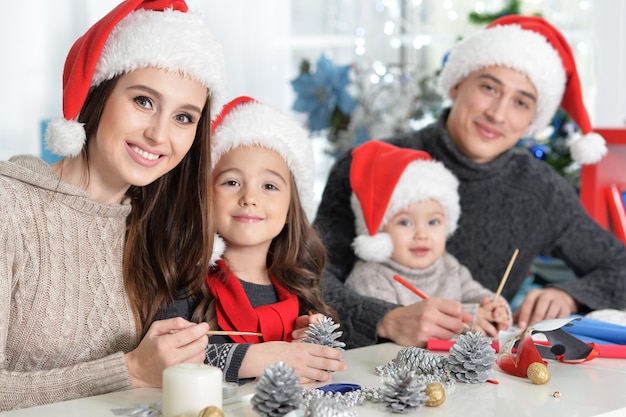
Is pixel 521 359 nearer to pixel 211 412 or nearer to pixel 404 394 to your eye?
pixel 404 394

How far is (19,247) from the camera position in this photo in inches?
60.2

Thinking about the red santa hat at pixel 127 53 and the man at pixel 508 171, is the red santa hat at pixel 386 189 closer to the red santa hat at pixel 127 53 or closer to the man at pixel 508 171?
the man at pixel 508 171

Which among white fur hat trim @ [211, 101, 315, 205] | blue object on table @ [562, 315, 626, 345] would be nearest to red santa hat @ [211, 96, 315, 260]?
white fur hat trim @ [211, 101, 315, 205]

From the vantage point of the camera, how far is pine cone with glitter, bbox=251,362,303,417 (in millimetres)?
1210

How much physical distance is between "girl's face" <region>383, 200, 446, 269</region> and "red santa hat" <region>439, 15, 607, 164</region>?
479 millimetres

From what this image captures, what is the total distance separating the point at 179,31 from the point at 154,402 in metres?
0.70

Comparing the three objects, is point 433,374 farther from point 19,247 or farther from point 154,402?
point 19,247

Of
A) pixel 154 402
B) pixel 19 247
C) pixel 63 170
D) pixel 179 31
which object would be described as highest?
pixel 179 31

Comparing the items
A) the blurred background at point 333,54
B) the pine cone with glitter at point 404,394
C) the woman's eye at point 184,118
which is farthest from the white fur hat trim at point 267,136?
the pine cone with glitter at point 404,394

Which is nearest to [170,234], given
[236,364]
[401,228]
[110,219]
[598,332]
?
[110,219]

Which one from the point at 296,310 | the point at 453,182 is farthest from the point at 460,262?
the point at 296,310

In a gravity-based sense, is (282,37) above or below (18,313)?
above

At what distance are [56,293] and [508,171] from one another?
1413 mm

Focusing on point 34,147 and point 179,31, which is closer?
point 179,31
